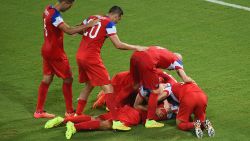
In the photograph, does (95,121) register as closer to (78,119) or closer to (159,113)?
(78,119)

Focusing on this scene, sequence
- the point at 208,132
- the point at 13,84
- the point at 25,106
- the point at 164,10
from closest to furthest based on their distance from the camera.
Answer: the point at 208,132
the point at 25,106
the point at 13,84
the point at 164,10

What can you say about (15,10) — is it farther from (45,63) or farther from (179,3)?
(45,63)

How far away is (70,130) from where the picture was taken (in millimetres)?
7914

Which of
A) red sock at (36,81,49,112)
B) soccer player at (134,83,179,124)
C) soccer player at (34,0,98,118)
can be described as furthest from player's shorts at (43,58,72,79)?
soccer player at (134,83,179,124)

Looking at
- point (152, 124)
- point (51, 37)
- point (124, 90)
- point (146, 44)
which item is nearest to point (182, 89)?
point (152, 124)

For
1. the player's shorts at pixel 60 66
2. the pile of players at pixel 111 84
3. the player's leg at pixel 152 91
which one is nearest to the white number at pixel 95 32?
the pile of players at pixel 111 84

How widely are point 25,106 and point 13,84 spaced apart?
2.91ft

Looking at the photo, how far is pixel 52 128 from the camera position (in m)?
8.25

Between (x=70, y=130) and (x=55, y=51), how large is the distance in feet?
3.83

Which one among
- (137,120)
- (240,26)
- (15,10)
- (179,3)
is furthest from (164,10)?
(137,120)

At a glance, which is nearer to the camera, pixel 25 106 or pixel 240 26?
pixel 25 106

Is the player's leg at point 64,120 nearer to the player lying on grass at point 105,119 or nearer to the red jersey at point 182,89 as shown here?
the player lying on grass at point 105,119

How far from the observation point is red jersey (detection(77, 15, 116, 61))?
816 cm

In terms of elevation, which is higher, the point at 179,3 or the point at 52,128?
the point at 179,3
